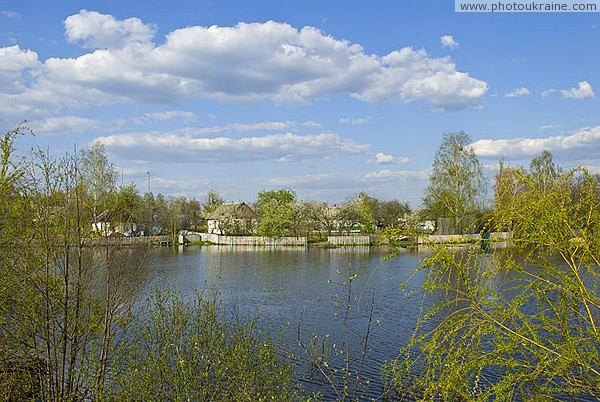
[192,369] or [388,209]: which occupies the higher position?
[388,209]

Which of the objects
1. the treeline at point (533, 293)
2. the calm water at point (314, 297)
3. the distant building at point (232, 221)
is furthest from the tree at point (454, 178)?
the treeline at point (533, 293)

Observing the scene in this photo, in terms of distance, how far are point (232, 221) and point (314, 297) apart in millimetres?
44207

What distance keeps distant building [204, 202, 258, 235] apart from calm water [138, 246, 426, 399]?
26564mm

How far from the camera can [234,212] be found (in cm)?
6581

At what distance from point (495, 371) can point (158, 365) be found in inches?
294

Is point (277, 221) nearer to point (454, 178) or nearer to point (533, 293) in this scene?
point (454, 178)

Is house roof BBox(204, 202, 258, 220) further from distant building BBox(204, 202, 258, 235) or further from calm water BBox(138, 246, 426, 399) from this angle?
calm water BBox(138, 246, 426, 399)

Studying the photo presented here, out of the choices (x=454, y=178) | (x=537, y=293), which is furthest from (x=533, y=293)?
(x=454, y=178)

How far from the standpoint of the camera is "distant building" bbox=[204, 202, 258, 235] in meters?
64.0

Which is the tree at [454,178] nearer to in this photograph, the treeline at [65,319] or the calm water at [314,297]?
the calm water at [314,297]

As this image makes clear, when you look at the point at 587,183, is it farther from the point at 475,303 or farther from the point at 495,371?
the point at 495,371

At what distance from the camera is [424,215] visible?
46.1m

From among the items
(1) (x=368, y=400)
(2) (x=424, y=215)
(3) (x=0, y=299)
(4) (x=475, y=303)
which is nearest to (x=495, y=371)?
(1) (x=368, y=400)

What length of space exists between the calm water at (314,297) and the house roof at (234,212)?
91.4ft
